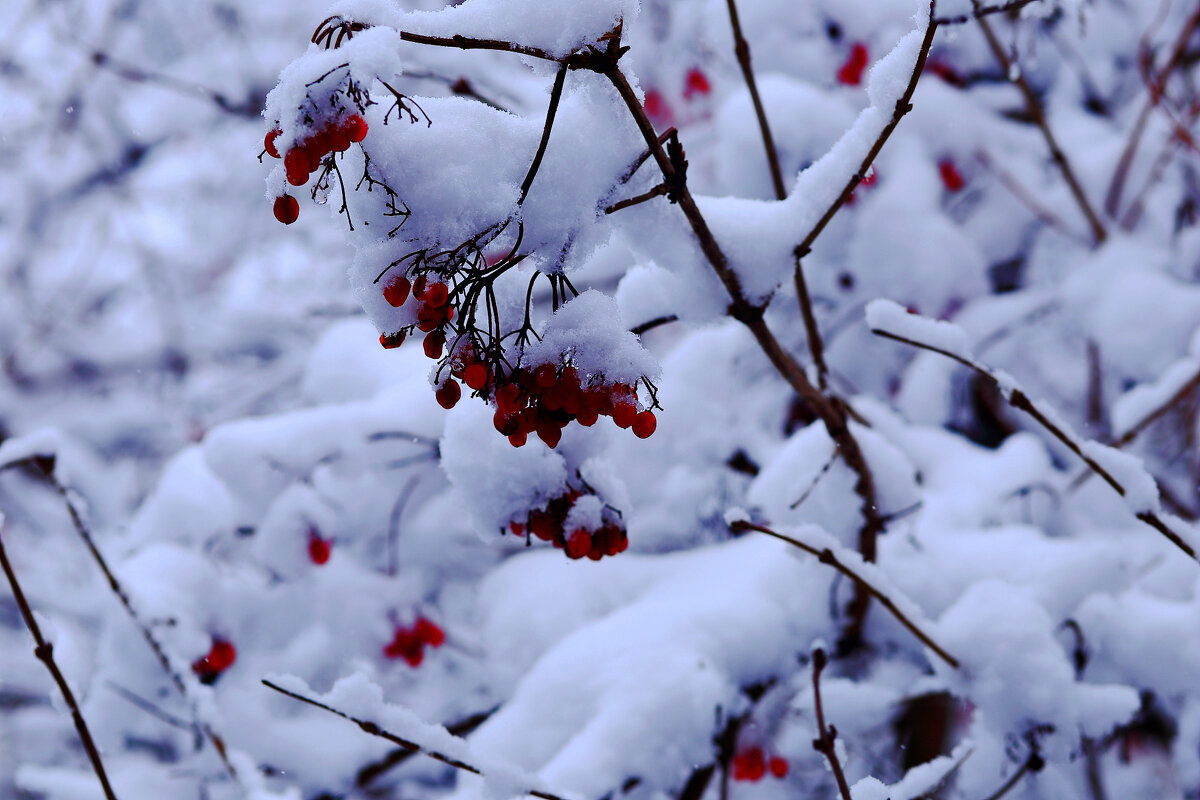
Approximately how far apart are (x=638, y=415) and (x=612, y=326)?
0.13 metres

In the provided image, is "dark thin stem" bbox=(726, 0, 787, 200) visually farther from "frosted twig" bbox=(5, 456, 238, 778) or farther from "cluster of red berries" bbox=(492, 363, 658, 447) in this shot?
"frosted twig" bbox=(5, 456, 238, 778)

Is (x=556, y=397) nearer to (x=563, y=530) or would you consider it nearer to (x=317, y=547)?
(x=563, y=530)

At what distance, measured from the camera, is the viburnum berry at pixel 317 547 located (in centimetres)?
245

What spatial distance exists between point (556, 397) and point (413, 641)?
2.05 m

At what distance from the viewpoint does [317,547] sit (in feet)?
8.02

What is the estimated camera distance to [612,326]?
0.99 meters

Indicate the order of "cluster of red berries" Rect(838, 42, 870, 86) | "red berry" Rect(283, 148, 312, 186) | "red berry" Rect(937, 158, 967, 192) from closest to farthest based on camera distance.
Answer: "red berry" Rect(283, 148, 312, 186) < "cluster of red berries" Rect(838, 42, 870, 86) < "red berry" Rect(937, 158, 967, 192)

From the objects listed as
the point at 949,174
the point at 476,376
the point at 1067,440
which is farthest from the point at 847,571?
the point at 949,174

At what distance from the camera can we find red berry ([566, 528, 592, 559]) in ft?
4.25

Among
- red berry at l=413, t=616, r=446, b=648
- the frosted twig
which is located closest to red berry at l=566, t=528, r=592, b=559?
the frosted twig

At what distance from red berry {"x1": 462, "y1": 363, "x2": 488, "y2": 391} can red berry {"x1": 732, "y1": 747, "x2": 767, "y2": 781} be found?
1.92 metres

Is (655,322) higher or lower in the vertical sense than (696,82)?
lower

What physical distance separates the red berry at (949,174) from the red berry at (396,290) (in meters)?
3.16

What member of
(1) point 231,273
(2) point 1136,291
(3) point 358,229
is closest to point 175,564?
(3) point 358,229
